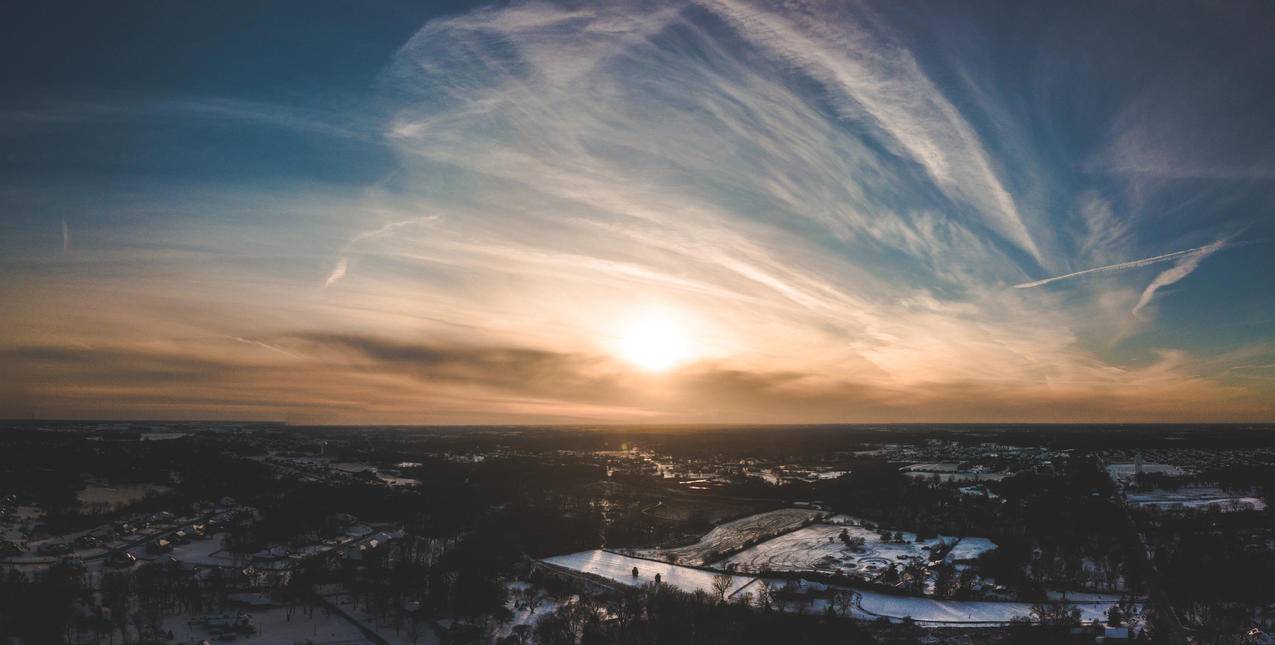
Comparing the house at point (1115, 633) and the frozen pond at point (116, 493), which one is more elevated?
the house at point (1115, 633)

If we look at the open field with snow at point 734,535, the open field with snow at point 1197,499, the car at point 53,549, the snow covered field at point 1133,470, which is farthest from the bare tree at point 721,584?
the snow covered field at point 1133,470

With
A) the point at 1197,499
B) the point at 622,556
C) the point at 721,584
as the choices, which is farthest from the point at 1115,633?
the point at 1197,499

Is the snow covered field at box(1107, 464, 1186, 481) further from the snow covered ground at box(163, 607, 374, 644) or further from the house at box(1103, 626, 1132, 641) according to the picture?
the snow covered ground at box(163, 607, 374, 644)

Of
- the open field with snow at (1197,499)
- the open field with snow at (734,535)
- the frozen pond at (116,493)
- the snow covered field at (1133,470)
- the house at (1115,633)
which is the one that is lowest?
the open field with snow at (734,535)

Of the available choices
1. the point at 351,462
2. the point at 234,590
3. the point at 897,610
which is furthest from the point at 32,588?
the point at 351,462

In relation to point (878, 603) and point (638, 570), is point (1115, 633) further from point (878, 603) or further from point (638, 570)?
point (638, 570)

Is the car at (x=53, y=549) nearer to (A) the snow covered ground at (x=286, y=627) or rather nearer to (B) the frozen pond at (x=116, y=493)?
(A) the snow covered ground at (x=286, y=627)

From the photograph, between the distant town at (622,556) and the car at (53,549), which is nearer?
the distant town at (622,556)

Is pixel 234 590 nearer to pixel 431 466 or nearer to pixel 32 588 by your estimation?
pixel 32 588
